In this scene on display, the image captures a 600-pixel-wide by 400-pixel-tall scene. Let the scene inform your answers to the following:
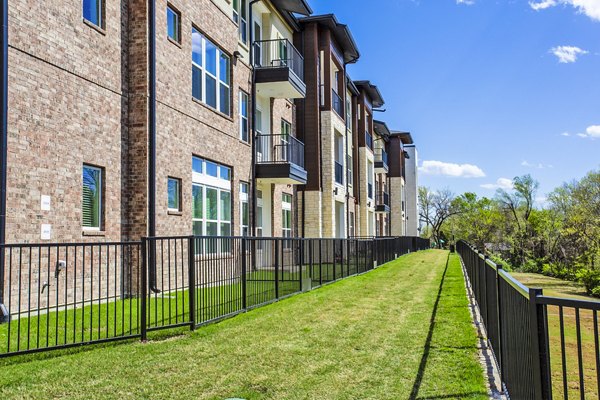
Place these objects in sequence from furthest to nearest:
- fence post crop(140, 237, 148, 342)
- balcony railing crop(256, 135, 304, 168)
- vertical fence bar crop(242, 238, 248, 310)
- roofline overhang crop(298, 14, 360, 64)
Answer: roofline overhang crop(298, 14, 360, 64)
balcony railing crop(256, 135, 304, 168)
vertical fence bar crop(242, 238, 248, 310)
fence post crop(140, 237, 148, 342)

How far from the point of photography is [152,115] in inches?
485

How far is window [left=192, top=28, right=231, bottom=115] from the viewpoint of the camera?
15.1 meters

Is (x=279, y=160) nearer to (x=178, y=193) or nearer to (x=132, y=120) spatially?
(x=178, y=193)

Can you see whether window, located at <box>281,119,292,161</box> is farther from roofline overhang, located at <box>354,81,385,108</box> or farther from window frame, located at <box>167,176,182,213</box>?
roofline overhang, located at <box>354,81,385,108</box>

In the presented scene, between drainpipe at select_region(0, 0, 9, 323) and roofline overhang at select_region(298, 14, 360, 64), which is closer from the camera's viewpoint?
drainpipe at select_region(0, 0, 9, 323)

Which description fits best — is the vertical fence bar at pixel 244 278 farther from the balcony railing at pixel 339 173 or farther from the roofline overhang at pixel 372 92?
the roofline overhang at pixel 372 92

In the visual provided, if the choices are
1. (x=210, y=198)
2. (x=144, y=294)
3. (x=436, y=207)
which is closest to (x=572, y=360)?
(x=144, y=294)

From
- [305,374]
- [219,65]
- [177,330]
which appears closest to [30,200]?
[177,330]

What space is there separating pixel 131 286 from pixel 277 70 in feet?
37.4

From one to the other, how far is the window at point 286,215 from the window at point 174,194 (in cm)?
895

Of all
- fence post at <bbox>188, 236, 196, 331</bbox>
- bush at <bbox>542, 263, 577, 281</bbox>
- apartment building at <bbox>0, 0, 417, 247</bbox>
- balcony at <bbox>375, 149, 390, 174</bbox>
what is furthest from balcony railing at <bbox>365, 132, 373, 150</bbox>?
fence post at <bbox>188, 236, 196, 331</bbox>

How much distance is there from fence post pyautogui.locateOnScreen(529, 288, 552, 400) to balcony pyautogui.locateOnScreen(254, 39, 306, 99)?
16.6 meters

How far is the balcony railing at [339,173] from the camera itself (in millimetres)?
28803

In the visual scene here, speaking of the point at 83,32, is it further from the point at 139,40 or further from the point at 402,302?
the point at 402,302
